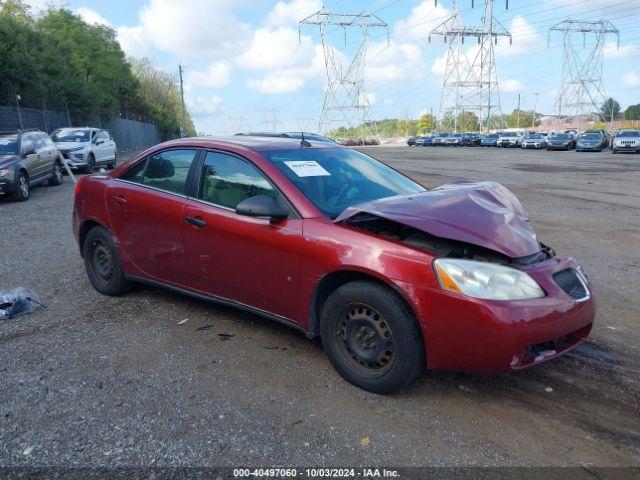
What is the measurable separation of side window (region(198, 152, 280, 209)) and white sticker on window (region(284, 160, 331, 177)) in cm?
25

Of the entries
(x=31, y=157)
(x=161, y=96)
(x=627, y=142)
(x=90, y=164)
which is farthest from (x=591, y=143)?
(x=161, y=96)

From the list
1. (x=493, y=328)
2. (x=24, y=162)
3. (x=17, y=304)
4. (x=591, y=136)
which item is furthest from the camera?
(x=591, y=136)

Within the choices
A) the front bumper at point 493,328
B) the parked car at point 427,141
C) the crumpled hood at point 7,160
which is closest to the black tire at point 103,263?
the front bumper at point 493,328

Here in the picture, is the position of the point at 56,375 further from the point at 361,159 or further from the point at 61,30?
the point at 61,30

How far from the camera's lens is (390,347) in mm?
3320

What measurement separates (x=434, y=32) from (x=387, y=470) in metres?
87.8

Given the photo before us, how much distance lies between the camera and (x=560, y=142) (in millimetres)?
43469

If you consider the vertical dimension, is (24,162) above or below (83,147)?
below

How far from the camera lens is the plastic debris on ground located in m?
4.80

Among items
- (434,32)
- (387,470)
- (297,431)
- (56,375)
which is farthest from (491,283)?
(434,32)

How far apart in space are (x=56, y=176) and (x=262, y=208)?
47.2ft

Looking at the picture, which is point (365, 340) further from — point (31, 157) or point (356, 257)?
point (31, 157)

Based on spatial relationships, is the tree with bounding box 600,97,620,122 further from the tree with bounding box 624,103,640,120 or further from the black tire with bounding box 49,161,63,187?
the black tire with bounding box 49,161,63,187

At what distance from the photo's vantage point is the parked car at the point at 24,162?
1245 cm
